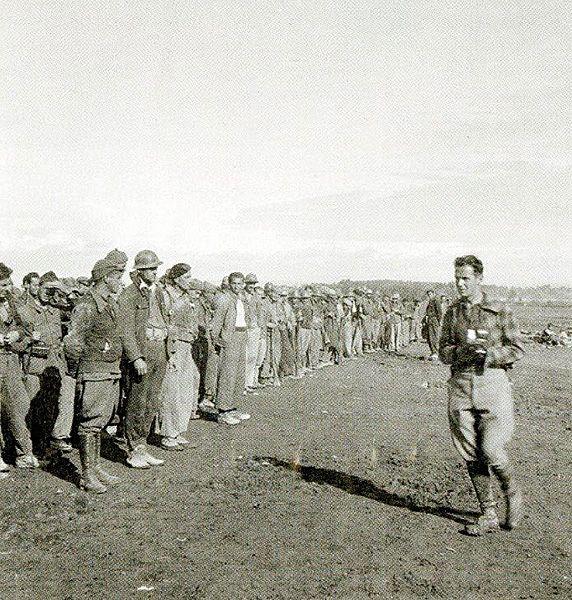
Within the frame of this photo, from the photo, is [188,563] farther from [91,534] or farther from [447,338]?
[447,338]

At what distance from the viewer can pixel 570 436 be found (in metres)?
9.30

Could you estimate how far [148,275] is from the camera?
7023 mm

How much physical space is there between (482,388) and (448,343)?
1.68ft

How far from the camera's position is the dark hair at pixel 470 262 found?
5367mm

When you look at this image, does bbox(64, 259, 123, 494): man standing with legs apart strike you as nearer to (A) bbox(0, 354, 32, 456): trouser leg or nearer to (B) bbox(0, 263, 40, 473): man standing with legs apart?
(B) bbox(0, 263, 40, 473): man standing with legs apart

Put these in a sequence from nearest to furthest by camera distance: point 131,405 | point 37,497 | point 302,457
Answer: point 37,497 < point 131,405 < point 302,457

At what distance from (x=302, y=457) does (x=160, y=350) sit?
2177 mm

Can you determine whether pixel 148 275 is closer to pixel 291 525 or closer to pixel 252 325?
pixel 291 525

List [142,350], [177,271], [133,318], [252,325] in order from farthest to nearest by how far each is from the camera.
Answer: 1. [252,325]
2. [177,271]
3. [142,350]
4. [133,318]

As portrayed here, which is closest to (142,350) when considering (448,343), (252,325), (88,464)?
(88,464)

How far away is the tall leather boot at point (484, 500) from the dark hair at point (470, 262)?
164 cm

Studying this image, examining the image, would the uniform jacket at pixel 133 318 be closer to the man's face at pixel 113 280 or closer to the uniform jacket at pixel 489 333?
the man's face at pixel 113 280

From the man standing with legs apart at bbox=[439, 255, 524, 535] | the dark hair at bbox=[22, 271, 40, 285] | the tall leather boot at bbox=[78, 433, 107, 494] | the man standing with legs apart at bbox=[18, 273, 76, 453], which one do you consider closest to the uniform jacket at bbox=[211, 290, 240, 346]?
the man standing with legs apart at bbox=[18, 273, 76, 453]

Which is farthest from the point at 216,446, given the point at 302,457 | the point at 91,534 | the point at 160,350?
the point at 91,534
